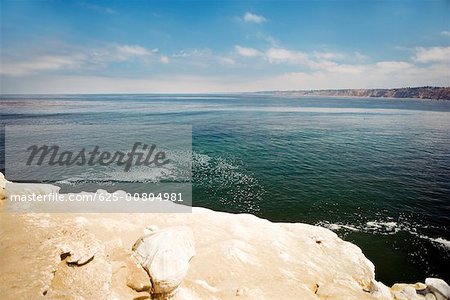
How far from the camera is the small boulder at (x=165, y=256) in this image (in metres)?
11.4

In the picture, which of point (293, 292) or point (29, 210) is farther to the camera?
point (29, 210)

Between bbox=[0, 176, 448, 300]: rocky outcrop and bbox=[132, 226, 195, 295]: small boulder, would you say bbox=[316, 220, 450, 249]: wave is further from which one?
bbox=[132, 226, 195, 295]: small boulder

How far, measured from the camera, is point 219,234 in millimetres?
17781

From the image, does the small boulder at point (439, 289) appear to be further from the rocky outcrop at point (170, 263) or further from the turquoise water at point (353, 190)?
the turquoise water at point (353, 190)

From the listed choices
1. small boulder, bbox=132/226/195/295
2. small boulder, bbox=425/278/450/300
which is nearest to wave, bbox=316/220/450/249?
small boulder, bbox=425/278/450/300

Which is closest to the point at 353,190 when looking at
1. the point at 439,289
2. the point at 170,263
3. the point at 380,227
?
the point at 380,227

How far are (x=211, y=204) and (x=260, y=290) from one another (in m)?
16.3

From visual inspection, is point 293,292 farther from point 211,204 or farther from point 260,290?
point 211,204

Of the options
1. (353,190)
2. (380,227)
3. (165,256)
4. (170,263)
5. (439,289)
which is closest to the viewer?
(170,263)

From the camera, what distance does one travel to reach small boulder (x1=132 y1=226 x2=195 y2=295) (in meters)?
11.4

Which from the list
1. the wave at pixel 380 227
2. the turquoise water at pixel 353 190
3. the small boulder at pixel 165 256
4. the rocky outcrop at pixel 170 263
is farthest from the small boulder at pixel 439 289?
the small boulder at pixel 165 256

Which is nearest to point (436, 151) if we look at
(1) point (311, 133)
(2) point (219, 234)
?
(1) point (311, 133)

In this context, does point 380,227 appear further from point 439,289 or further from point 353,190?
point 439,289

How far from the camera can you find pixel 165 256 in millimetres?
12133
